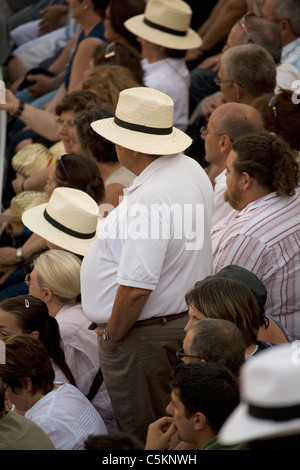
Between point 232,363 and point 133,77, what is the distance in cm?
291

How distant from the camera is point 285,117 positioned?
A: 421cm

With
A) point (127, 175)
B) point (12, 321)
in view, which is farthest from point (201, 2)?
point (12, 321)

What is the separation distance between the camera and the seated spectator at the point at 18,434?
2.62m

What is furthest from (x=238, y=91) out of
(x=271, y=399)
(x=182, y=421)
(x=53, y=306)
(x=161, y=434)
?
(x=271, y=399)

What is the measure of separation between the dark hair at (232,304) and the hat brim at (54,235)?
1.32m

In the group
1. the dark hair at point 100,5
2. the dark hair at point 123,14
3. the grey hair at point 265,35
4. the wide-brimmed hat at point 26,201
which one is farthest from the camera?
the dark hair at point 100,5

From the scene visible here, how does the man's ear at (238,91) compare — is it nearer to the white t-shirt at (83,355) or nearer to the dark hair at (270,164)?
the dark hair at (270,164)

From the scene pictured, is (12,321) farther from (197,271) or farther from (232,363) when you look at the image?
(232,363)

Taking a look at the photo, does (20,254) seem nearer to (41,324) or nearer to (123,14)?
(41,324)

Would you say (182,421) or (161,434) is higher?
(182,421)

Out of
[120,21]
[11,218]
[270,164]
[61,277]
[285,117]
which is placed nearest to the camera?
[270,164]

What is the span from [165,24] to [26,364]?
3442 mm

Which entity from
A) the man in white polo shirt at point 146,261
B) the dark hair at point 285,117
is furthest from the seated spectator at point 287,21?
the man in white polo shirt at point 146,261

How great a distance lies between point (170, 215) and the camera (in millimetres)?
3221
